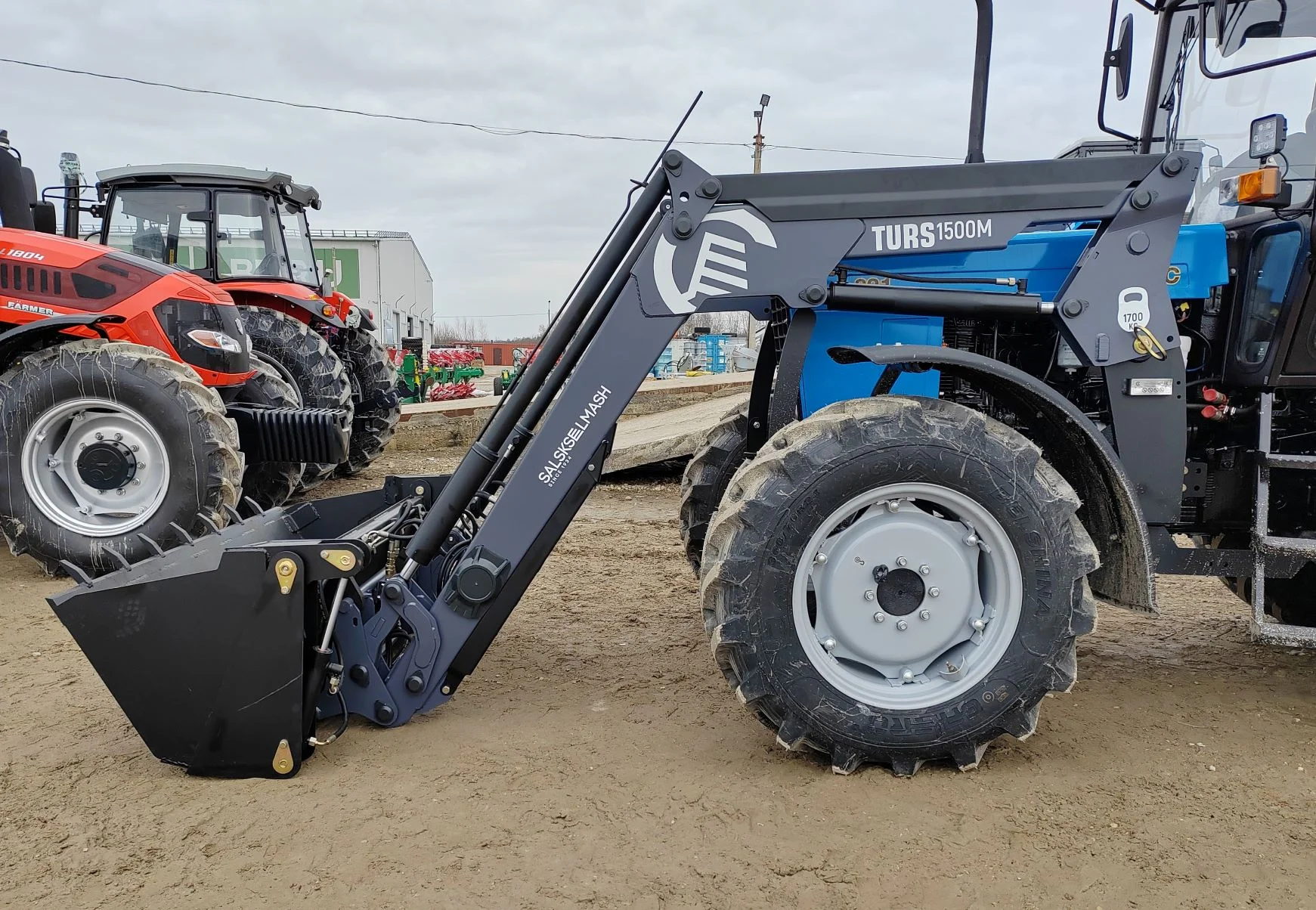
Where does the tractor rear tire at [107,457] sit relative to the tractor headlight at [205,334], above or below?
below

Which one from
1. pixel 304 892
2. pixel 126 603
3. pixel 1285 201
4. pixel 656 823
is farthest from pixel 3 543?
pixel 1285 201

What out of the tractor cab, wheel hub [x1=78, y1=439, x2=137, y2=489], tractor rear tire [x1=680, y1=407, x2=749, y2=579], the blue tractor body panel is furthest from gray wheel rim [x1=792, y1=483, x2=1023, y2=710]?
the tractor cab

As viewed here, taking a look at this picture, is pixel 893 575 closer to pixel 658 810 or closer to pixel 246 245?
pixel 658 810

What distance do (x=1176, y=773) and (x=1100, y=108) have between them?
265cm

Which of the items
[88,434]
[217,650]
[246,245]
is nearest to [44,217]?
[88,434]

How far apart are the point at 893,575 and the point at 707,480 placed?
1415 millimetres

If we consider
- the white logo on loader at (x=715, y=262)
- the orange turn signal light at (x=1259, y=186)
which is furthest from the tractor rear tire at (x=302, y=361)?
the orange turn signal light at (x=1259, y=186)

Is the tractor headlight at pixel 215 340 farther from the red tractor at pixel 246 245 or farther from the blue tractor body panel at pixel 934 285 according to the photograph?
the blue tractor body panel at pixel 934 285

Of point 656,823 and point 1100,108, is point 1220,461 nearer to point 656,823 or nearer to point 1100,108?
point 1100,108

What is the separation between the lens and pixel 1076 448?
10.5ft

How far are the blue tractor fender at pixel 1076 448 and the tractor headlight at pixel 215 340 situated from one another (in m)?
4.70

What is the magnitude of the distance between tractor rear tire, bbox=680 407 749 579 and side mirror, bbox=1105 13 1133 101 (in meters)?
2.01

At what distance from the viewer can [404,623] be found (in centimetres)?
321

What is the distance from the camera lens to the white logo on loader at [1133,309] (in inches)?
122
